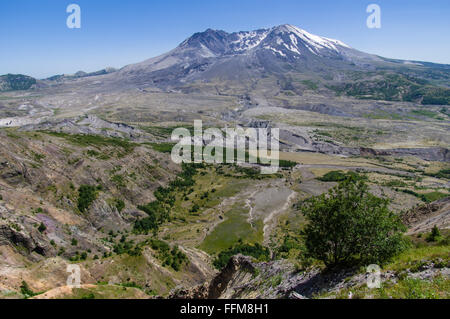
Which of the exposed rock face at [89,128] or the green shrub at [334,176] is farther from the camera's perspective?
the exposed rock face at [89,128]

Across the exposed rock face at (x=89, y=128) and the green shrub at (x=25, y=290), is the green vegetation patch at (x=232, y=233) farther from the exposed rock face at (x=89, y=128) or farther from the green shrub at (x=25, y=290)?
the exposed rock face at (x=89, y=128)

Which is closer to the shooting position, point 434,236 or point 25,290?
point 25,290

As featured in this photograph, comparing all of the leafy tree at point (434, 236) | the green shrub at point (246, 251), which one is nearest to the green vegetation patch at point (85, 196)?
the green shrub at point (246, 251)

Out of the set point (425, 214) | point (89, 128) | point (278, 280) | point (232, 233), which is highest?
point (89, 128)

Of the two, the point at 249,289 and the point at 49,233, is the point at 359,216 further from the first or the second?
the point at 49,233

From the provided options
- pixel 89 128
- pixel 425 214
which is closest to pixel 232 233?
pixel 425 214

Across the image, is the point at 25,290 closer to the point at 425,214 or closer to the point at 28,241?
the point at 28,241

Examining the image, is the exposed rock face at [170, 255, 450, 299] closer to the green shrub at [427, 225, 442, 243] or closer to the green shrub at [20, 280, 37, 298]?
the green shrub at [427, 225, 442, 243]

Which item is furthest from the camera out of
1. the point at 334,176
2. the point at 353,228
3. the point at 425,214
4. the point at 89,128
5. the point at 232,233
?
the point at 89,128

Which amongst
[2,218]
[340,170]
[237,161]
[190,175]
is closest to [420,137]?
[340,170]
